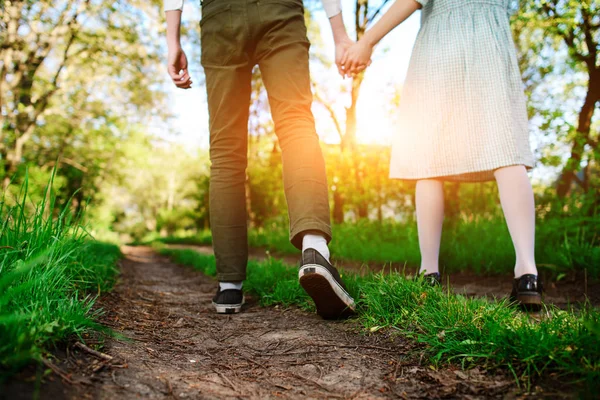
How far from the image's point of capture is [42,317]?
1143 mm

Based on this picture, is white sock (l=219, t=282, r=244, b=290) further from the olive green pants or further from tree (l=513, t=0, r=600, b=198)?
tree (l=513, t=0, r=600, b=198)

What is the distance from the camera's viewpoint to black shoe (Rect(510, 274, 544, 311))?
6.32ft

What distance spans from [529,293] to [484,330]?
798 millimetres

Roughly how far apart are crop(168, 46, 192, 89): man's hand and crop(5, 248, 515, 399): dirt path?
1.28 meters

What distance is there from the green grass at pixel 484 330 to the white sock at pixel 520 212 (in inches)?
21.0

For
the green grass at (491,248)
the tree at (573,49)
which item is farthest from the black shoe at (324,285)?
the tree at (573,49)

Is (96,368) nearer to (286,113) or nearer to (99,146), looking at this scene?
(286,113)

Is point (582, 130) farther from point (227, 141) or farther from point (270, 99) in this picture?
point (227, 141)

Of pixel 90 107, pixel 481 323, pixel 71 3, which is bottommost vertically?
pixel 481 323

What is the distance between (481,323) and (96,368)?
120cm

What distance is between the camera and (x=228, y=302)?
87.8 inches

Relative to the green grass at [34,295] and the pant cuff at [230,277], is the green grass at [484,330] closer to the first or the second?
the pant cuff at [230,277]

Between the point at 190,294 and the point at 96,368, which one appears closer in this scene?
the point at 96,368

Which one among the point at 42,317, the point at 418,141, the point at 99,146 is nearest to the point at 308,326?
the point at 42,317
